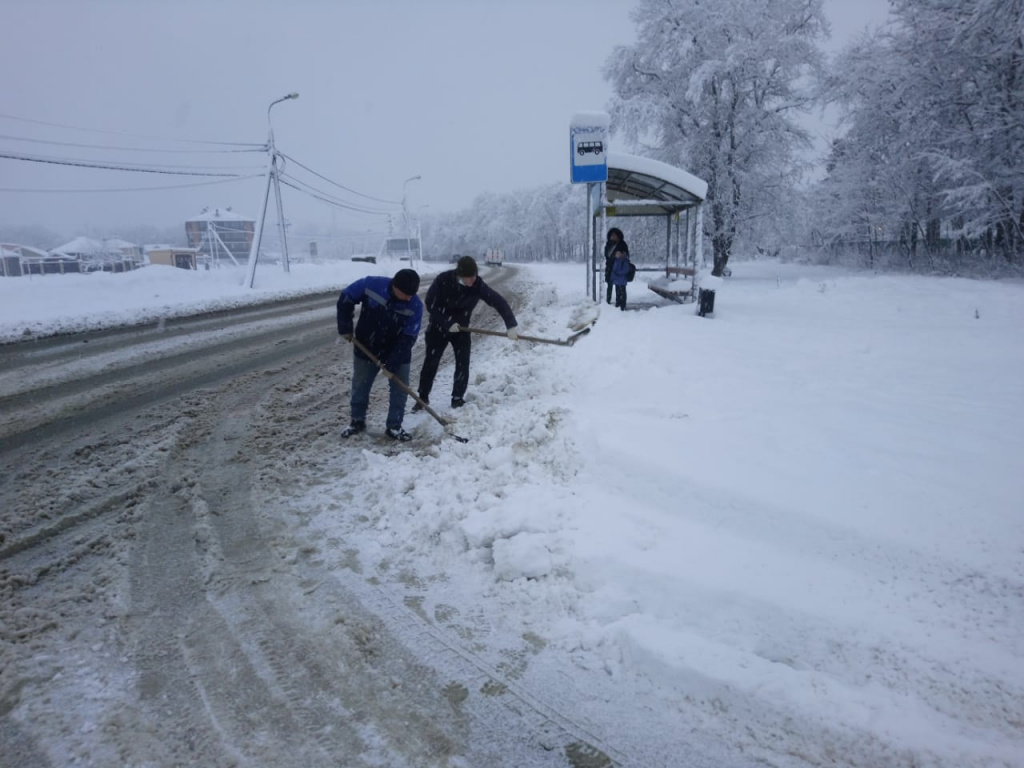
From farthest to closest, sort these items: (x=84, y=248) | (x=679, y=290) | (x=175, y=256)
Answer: (x=84, y=248) → (x=175, y=256) → (x=679, y=290)

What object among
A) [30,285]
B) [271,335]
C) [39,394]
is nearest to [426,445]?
[39,394]

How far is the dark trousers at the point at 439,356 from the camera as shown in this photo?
5715mm

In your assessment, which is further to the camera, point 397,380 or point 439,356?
point 439,356

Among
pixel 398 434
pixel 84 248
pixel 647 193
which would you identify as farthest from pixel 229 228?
pixel 398 434

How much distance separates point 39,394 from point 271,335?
436cm

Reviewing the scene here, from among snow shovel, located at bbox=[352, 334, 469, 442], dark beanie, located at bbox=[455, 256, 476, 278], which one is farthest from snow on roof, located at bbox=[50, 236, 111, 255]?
dark beanie, located at bbox=[455, 256, 476, 278]

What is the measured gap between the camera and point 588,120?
9.34 metres

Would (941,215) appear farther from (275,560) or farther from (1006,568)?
(275,560)

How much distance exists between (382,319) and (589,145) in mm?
6121

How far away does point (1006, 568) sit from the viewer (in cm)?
270

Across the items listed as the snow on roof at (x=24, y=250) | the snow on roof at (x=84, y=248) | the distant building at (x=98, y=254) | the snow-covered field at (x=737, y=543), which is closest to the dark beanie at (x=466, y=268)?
the snow-covered field at (x=737, y=543)

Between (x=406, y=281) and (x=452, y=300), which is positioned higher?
(x=406, y=281)

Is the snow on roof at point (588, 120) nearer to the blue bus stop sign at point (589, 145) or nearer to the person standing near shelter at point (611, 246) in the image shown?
the blue bus stop sign at point (589, 145)

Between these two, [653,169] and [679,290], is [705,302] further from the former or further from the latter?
[653,169]
